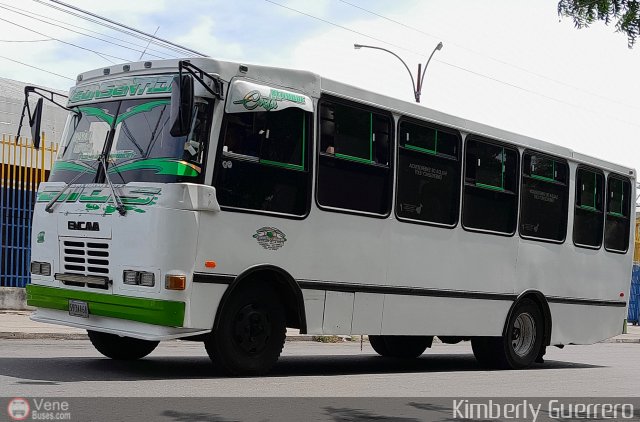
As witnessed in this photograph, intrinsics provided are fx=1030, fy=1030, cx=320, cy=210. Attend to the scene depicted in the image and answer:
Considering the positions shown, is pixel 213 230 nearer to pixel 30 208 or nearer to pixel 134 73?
pixel 134 73

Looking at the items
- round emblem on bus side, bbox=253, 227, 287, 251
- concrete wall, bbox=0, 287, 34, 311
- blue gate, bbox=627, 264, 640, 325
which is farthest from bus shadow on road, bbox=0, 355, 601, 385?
blue gate, bbox=627, 264, 640, 325

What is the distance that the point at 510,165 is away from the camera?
13938 millimetres

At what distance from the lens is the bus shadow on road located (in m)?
9.77

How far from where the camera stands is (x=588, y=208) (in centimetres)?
1552

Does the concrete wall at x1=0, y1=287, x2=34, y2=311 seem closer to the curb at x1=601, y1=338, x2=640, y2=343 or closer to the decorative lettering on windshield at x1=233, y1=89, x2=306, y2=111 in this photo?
the decorative lettering on windshield at x1=233, y1=89, x2=306, y2=111

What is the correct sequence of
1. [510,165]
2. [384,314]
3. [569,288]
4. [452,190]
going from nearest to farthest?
[384,314]
[452,190]
[510,165]
[569,288]

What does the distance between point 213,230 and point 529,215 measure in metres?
5.87

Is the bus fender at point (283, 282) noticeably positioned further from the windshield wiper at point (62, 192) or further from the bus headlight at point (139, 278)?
the windshield wiper at point (62, 192)

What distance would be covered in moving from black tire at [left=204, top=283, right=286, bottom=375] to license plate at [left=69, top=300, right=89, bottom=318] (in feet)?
4.01

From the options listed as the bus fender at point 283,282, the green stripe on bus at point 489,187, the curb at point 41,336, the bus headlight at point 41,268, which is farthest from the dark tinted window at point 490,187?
the curb at point 41,336

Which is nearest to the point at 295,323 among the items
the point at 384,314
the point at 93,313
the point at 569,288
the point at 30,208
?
the point at 384,314

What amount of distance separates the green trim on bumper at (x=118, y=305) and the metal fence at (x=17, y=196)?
783cm

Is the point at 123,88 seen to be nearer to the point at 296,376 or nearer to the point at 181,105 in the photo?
the point at 181,105

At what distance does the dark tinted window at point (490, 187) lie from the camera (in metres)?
13.2
